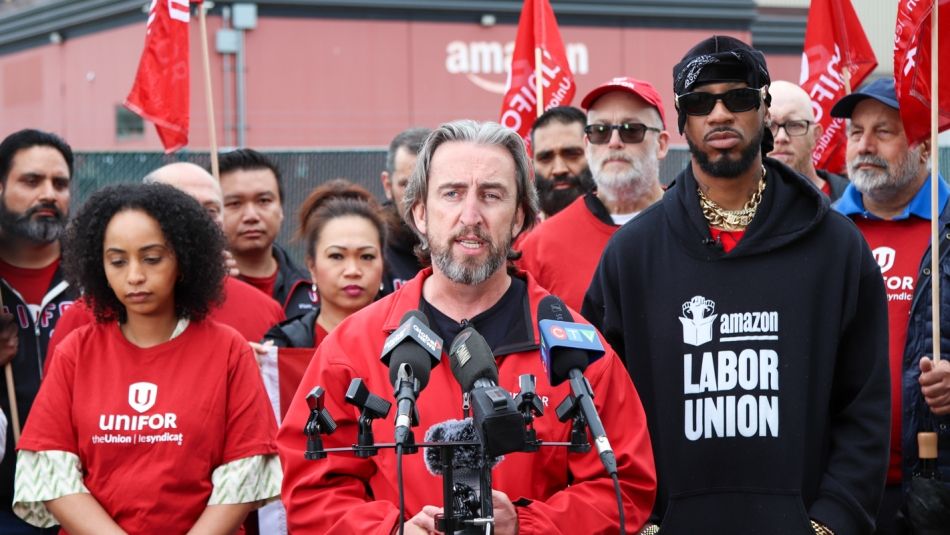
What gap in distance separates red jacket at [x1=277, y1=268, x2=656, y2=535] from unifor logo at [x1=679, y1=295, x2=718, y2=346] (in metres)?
0.50

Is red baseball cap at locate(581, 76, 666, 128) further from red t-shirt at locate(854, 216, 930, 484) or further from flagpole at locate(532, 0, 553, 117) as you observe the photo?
flagpole at locate(532, 0, 553, 117)

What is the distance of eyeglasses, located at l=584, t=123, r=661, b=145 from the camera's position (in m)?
6.50

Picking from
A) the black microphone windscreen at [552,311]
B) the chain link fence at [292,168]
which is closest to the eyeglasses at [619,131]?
the black microphone windscreen at [552,311]

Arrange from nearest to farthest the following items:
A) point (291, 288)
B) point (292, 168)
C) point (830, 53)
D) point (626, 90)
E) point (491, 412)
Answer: point (491, 412)
point (626, 90)
point (291, 288)
point (830, 53)
point (292, 168)

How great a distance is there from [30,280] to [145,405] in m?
1.59

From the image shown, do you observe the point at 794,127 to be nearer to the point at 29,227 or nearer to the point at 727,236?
the point at 727,236

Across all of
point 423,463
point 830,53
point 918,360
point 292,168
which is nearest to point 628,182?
point 918,360

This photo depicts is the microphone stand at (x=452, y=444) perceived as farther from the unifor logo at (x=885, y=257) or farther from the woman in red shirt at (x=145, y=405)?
the unifor logo at (x=885, y=257)

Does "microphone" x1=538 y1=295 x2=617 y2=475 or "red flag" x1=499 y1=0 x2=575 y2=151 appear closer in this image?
"microphone" x1=538 y1=295 x2=617 y2=475

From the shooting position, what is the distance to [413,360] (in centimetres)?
326

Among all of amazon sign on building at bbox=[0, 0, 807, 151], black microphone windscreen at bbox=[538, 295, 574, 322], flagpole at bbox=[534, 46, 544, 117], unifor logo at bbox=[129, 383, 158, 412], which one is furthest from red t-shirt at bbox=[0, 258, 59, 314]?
amazon sign on building at bbox=[0, 0, 807, 151]

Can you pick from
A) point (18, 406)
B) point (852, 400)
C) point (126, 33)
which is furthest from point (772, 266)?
point (126, 33)

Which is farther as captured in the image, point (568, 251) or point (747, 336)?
point (568, 251)

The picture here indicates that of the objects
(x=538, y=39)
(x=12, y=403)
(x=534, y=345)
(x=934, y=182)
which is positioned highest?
(x=538, y=39)
